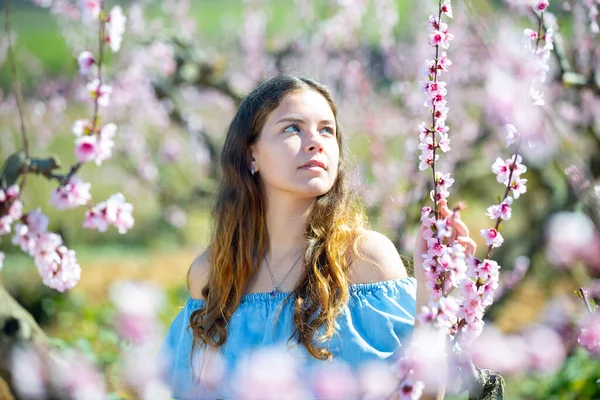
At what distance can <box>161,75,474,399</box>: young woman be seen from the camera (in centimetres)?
188

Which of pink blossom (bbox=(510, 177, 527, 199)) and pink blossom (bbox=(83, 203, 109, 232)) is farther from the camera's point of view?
pink blossom (bbox=(83, 203, 109, 232))

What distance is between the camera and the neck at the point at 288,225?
6.75 ft

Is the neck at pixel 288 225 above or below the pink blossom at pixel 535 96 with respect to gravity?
below

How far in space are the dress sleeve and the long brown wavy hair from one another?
40 mm

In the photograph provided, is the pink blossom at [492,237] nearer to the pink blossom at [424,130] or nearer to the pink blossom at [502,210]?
the pink blossom at [502,210]

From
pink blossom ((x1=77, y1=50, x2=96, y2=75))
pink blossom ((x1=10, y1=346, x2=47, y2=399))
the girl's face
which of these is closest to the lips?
the girl's face

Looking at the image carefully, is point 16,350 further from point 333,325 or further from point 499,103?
point 499,103

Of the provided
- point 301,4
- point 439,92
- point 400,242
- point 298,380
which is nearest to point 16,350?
point 298,380

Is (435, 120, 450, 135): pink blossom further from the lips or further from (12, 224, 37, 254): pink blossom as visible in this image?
(12, 224, 37, 254): pink blossom

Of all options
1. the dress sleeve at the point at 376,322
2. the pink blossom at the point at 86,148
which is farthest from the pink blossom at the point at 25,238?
the dress sleeve at the point at 376,322

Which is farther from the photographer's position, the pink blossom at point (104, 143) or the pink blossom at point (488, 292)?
the pink blossom at point (104, 143)

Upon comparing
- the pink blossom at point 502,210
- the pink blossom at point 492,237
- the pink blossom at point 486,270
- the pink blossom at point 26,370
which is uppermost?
the pink blossom at point 502,210

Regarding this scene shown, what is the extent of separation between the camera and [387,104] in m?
7.97

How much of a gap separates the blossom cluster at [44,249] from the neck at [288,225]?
56 cm
